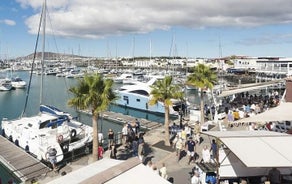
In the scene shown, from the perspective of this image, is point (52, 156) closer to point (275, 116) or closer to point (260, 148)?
point (260, 148)

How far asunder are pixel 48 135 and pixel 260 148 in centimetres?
1564

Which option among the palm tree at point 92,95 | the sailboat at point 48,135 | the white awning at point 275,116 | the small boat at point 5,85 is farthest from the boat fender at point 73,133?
the small boat at point 5,85

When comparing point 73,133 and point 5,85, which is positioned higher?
point 73,133

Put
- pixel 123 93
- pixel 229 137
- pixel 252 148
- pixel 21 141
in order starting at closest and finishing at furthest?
pixel 252 148, pixel 229 137, pixel 21 141, pixel 123 93

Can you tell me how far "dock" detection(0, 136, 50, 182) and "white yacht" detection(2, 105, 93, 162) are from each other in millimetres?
696

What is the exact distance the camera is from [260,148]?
9.59 metres

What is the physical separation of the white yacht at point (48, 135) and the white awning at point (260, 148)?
481 inches

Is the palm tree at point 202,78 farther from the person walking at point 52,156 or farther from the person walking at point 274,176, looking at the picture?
the person walking at point 274,176

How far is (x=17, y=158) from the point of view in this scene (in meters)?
19.4

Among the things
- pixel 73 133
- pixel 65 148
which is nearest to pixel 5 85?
pixel 73 133

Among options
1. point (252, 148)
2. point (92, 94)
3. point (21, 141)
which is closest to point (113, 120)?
point (21, 141)

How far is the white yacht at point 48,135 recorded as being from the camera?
781 inches

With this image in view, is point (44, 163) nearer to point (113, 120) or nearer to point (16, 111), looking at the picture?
point (113, 120)

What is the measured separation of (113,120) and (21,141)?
13.6 m
